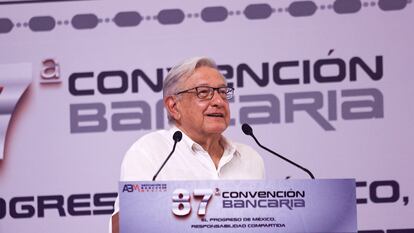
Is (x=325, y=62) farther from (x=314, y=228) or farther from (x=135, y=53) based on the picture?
(x=314, y=228)

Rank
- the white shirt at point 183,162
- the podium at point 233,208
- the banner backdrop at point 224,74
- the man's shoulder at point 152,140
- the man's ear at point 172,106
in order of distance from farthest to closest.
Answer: the banner backdrop at point 224,74
the man's ear at point 172,106
the man's shoulder at point 152,140
the white shirt at point 183,162
the podium at point 233,208

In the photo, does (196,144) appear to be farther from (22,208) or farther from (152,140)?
(22,208)

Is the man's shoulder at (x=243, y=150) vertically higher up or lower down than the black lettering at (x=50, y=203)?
higher up

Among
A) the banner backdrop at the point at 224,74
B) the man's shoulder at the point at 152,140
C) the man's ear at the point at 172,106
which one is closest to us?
the man's shoulder at the point at 152,140

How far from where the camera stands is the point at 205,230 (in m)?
1.85

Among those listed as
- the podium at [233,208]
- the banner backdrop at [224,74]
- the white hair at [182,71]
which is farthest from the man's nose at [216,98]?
the banner backdrop at [224,74]

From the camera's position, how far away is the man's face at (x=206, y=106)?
2506 millimetres

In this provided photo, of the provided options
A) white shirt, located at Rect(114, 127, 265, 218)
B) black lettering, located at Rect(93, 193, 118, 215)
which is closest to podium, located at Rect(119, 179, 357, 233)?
white shirt, located at Rect(114, 127, 265, 218)

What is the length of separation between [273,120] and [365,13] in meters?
0.80

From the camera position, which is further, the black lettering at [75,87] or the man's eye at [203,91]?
the black lettering at [75,87]

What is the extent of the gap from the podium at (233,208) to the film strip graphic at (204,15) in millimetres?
1764

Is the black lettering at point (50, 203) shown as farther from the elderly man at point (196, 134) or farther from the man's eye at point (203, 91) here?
the man's eye at point (203, 91)

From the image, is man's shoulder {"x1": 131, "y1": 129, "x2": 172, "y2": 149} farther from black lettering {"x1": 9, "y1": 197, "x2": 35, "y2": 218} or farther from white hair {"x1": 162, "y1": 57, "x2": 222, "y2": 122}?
black lettering {"x1": 9, "y1": 197, "x2": 35, "y2": 218}

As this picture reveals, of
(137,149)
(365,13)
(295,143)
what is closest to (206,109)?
(137,149)
